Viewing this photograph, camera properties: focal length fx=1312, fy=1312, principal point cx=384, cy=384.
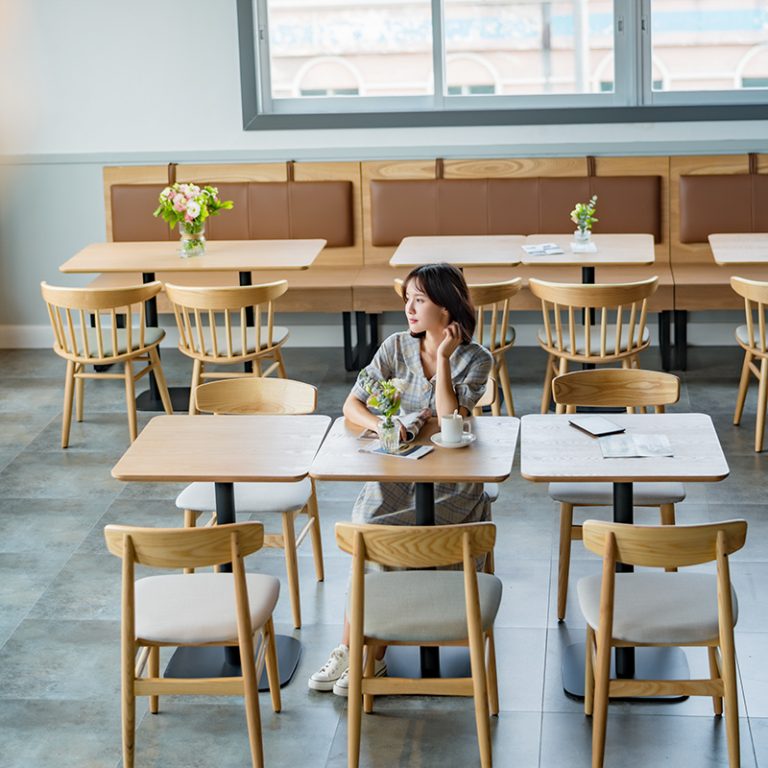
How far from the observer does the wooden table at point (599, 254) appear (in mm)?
5902

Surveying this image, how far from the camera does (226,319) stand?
553 cm

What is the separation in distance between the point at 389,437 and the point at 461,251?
8.99 feet

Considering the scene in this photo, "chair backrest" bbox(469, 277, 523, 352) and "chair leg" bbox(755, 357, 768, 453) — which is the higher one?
"chair backrest" bbox(469, 277, 523, 352)

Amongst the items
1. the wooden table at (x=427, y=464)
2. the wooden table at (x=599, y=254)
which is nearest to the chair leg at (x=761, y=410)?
the wooden table at (x=599, y=254)

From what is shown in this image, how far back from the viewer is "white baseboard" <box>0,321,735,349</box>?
7250 millimetres

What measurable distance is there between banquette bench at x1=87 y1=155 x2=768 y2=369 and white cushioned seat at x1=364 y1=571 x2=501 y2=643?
3449mm

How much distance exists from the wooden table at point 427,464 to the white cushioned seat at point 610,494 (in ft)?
0.99

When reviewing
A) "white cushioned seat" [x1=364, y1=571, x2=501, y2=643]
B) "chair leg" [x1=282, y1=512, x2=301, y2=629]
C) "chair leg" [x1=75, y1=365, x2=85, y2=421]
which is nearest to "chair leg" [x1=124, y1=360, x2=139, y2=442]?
"chair leg" [x1=75, y1=365, x2=85, y2=421]

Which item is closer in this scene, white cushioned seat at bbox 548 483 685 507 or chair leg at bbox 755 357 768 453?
white cushioned seat at bbox 548 483 685 507

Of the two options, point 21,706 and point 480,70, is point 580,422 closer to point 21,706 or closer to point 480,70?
point 21,706

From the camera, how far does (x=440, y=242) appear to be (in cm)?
661

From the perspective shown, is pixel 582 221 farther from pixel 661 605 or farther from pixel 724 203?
pixel 661 605

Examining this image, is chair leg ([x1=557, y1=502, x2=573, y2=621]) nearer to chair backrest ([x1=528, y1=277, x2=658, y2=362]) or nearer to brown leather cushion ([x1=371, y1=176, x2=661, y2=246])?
chair backrest ([x1=528, y1=277, x2=658, y2=362])

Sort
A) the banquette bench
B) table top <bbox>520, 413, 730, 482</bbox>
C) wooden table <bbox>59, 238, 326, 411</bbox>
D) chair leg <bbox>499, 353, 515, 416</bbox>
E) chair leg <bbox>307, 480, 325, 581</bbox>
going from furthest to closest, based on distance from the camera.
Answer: the banquette bench < wooden table <bbox>59, 238, 326, 411</bbox> < chair leg <bbox>499, 353, 515, 416</bbox> < chair leg <bbox>307, 480, 325, 581</bbox> < table top <bbox>520, 413, 730, 482</bbox>
